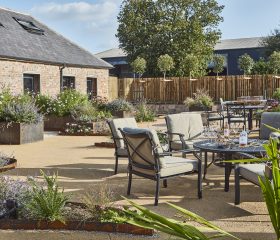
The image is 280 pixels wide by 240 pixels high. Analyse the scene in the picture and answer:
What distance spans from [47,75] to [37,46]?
5.17 ft

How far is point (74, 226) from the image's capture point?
441 centimetres

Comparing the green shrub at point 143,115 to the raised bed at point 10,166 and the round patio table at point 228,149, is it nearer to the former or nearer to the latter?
the raised bed at point 10,166

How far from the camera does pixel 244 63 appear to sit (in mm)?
30719

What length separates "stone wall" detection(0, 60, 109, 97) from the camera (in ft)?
57.8

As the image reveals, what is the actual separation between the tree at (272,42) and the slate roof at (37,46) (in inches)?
774

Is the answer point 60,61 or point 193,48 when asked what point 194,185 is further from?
point 193,48

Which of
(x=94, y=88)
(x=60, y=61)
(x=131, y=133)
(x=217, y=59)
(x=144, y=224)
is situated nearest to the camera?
(x=144, y=224)

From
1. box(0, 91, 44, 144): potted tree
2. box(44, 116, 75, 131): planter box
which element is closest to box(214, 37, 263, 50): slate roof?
box(44, 116, 75, 131): planter box

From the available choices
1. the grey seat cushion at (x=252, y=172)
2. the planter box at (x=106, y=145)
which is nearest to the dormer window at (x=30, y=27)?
the planter box at (x=106, y=145)

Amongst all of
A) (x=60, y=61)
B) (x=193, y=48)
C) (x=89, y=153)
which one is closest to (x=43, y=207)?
(x=89, y=153)

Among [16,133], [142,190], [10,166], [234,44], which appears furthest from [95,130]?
[234,44]

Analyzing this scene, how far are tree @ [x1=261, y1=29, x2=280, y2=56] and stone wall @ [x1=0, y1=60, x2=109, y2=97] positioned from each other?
19.5 meters

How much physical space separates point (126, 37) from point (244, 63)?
1223 cm

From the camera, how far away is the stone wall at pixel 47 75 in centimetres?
1761
